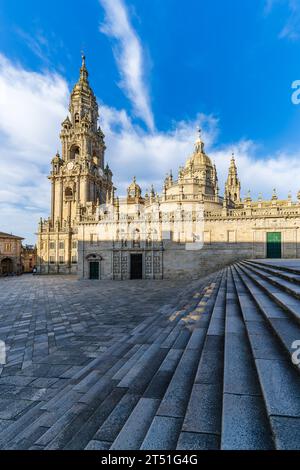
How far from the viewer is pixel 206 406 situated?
2143 mm

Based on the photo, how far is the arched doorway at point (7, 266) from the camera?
43.4 meters

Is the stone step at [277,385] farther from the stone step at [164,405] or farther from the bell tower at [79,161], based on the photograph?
the bell tower at [79,161]

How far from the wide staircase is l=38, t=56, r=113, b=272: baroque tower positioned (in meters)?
38.6

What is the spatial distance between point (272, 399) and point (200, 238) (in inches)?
893

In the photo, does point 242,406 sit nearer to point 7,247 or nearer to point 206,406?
point 206,406

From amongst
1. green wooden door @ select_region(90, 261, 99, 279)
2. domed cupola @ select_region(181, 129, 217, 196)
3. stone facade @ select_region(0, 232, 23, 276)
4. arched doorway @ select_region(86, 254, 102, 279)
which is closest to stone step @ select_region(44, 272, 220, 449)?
arched doorway @ select_region(86, 254, 102, 279)

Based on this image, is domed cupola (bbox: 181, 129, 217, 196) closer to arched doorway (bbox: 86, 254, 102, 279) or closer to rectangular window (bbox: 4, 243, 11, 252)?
arched doorway (bbox: 86, 254, 102, 279)

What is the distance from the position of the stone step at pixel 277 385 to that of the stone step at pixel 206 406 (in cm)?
44

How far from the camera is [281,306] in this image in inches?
169

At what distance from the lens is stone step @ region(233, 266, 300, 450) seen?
1.59 m

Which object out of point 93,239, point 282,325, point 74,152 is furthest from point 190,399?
point 74,152

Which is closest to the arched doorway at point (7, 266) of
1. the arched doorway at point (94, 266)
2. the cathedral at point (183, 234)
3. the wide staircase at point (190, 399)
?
the cathedral at point (183, 234)

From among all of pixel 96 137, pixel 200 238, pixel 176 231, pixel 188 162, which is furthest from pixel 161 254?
pixel 96 137
